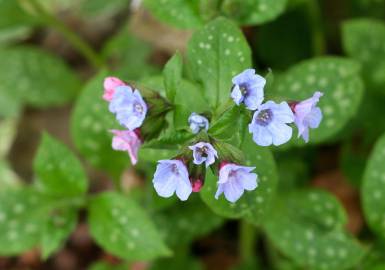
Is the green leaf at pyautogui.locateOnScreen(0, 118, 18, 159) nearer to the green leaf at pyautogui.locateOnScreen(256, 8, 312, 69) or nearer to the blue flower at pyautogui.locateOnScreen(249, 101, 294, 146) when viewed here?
the green leaf at pyautogui.locateOnScreen(256, 8, 312, 69)

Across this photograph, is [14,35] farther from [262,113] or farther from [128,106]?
[262,113]

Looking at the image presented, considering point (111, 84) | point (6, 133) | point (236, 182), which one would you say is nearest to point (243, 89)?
point (236, 182)

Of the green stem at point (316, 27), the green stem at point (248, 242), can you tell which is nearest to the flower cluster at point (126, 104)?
the green stem at point (248, 242)

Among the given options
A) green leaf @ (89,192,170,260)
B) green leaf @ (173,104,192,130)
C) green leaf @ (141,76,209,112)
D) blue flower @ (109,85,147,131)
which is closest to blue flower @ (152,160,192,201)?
blue flower @ (109,85,147,131)

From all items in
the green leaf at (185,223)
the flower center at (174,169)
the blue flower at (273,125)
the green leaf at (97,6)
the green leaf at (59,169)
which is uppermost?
the green leaf at (97,6)

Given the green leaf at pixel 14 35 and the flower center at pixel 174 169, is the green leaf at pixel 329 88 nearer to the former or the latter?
the flower center at pixel 174 169

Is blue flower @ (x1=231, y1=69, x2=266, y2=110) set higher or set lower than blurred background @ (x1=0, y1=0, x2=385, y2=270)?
Answer: higher
